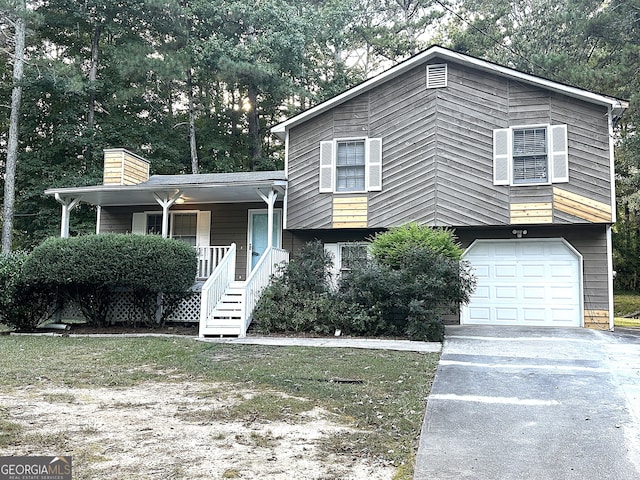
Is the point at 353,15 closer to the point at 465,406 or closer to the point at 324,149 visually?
the point at 324,149

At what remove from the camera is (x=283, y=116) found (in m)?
25.5

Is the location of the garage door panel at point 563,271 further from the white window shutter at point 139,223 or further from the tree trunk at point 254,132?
the tree trunk at point 254,132

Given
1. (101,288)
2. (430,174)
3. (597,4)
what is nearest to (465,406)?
(430,174)

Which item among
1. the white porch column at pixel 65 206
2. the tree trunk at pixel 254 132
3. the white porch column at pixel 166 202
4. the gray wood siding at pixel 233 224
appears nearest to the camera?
the white porch column at pixel 166 202

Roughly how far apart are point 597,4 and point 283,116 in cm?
1411

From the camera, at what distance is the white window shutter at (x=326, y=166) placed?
41.4 feet

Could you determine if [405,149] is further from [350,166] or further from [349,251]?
[349,251]

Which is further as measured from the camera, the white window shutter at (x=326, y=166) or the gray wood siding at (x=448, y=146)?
the white window shutter at (x=326, y=166)

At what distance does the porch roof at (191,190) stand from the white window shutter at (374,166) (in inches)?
82.7

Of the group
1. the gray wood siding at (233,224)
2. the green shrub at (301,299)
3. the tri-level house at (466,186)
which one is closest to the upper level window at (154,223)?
the gray wood siding at (233,224)

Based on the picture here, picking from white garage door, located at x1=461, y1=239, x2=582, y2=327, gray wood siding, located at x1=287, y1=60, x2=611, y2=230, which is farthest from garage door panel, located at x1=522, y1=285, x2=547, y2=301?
gray wood siding, located at x1=287, y1=60, x2=611, y2=230

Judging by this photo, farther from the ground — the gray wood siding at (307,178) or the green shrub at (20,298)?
the gray wood siding at (307,178)

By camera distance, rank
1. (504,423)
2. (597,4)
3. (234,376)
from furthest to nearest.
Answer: (597,4) → (234,376) → (504,423)

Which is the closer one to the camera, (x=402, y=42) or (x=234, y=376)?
(x=234, y=376)
